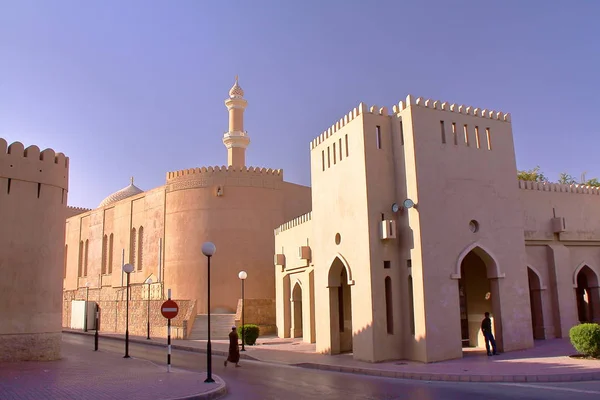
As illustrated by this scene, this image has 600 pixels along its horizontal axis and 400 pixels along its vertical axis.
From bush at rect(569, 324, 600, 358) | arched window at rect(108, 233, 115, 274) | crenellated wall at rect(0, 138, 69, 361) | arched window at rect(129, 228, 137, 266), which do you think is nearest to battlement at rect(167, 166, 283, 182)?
arched window at rect(129, 228, 137, 266)

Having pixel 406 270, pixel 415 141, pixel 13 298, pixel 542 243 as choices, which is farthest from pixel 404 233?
pixel 13 298

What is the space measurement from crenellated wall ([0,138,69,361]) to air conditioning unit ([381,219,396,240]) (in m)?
9.29

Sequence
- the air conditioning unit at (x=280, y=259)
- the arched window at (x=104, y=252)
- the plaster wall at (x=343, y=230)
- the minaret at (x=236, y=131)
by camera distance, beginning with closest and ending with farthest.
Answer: the plaster wall at (x=343, y=230)
the air conditioning unit at (x=280, y=259)
the minaret at (x=236, y=131)
the arched window at (x=104, y=252)

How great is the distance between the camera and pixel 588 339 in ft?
44.1

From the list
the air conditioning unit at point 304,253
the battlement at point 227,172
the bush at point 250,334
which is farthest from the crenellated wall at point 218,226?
the air conditioning unit at point 304,253

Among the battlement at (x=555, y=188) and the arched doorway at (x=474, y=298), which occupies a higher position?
the battlement at (x=555, y=188)

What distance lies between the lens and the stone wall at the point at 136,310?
2826 cm

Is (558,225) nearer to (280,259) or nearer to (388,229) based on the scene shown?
(388,229)

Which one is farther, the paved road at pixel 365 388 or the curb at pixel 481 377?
the curb at pixel 481 377

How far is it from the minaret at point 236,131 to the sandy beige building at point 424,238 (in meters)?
16.5

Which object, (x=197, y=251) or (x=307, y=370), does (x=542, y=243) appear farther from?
(x=197, y=251)

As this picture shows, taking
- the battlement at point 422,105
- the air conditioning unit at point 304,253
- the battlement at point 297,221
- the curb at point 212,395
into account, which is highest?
the battlement at point 422,105

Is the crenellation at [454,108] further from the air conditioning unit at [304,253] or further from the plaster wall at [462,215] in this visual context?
the air conditioning unit at [304,253]

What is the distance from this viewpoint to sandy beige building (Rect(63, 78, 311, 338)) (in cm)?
3158
